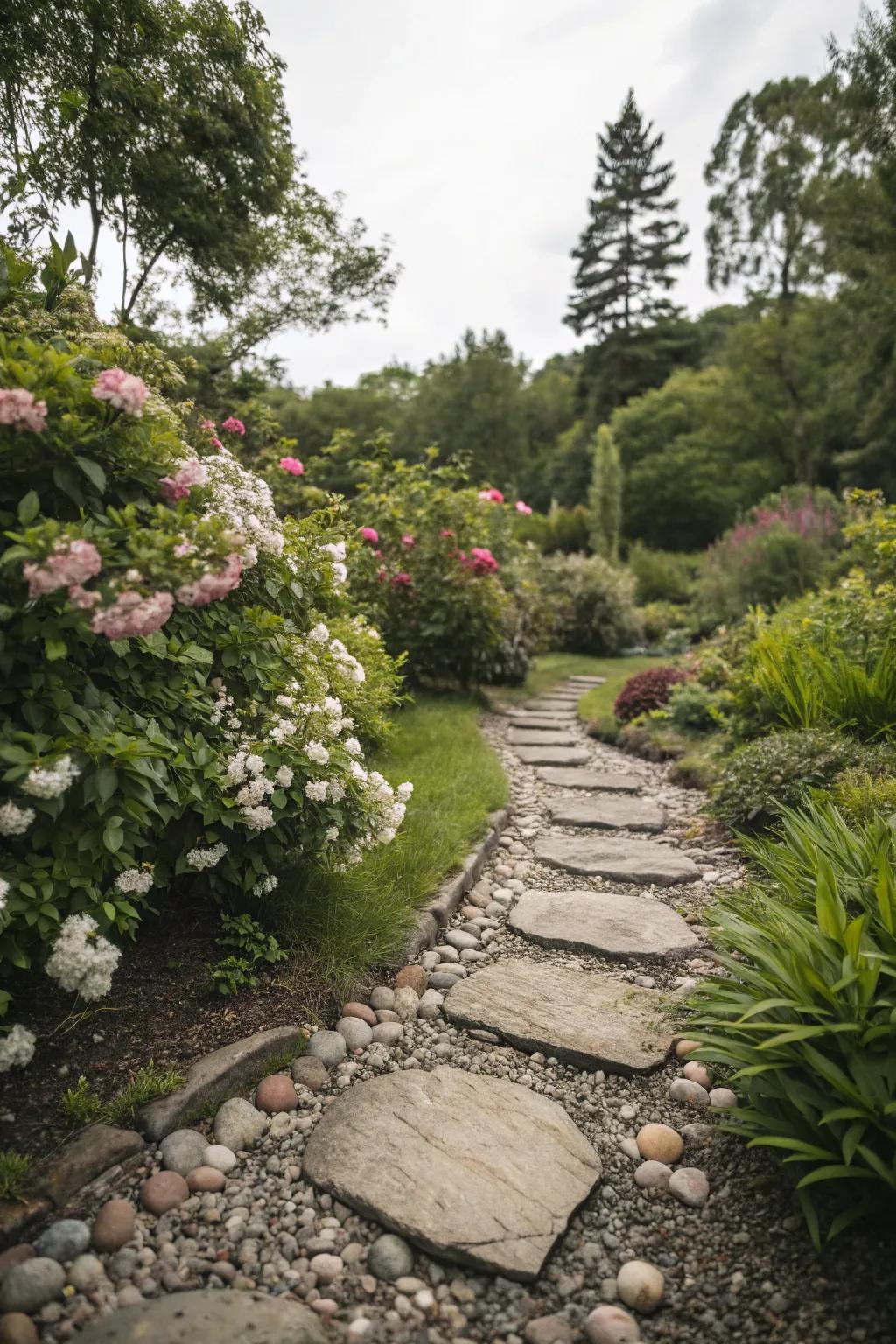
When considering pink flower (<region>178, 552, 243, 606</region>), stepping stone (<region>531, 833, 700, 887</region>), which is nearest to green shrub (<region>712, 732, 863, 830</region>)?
stepping stone (<region>531, 833, 700, 887</region>)

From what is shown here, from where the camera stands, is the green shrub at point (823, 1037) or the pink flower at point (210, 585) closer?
the green shrub at point (823, 1037)

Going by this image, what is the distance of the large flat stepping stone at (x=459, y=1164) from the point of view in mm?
→ 1414

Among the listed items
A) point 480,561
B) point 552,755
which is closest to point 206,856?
point 552,755

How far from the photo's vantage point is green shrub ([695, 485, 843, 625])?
27.3 feet

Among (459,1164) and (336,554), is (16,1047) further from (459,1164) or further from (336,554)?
(336,554)

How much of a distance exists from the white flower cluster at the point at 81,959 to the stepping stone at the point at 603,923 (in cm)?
154

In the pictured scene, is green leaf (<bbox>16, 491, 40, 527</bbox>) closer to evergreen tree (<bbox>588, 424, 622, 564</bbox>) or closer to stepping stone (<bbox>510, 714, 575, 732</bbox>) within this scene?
stepping stone (<bbox>510, 714, 575, 732</bbox>)

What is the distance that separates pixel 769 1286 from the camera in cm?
131

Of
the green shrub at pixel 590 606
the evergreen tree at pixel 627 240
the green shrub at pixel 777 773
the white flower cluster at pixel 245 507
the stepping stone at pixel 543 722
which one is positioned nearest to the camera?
the white flower cluster at pixel 245 507

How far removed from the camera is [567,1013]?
216cm

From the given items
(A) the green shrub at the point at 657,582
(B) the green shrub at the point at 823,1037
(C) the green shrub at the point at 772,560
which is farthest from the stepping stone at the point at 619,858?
(A) the green shrub at the point at 657,582

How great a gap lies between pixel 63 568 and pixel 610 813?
3.17 m

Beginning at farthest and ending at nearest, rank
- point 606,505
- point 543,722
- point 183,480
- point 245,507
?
point 606,505 → point 543,722 → point 245,507 → point 183,480

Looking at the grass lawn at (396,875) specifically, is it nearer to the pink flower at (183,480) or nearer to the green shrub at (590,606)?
the pink flower at (183,480)
